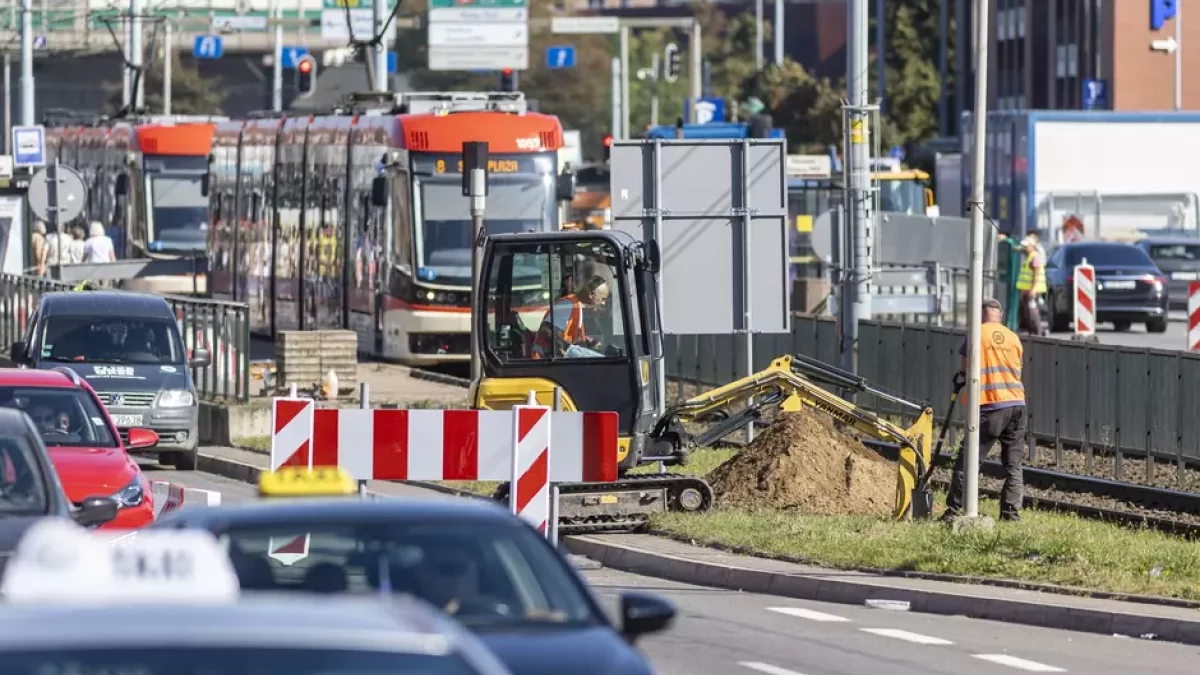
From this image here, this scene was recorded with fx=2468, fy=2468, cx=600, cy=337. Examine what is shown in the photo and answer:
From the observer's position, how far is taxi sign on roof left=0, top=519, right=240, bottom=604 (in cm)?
476

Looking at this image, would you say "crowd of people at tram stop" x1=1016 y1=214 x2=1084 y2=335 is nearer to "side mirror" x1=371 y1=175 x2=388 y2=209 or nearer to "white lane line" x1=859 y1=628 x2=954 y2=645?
"side mirror" x1=371 y1=175 x2=388 y2=209

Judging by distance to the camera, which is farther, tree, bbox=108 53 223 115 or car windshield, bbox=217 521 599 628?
tree, bbox=108 53 223 115

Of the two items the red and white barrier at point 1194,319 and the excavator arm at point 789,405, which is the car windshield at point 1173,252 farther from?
the excavator arm at point 789,405

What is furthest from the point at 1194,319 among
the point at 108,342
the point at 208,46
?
the point at 208,46

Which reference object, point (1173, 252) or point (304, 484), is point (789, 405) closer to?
point (304, 484)

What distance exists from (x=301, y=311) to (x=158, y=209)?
979 cm

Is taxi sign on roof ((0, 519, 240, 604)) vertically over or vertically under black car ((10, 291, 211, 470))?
over

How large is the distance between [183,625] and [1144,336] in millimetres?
40762

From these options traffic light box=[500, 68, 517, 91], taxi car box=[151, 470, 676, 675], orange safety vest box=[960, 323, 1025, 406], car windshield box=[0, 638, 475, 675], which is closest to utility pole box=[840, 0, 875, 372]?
orange safety vest box=[960, 323, 1025, 406]

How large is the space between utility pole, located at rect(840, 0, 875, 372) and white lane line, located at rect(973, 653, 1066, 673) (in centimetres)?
1135

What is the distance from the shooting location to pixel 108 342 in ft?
79.5

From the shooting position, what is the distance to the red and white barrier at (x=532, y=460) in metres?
13.5

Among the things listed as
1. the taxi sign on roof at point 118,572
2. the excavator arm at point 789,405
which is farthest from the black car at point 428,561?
the excavator arm at point 789,405

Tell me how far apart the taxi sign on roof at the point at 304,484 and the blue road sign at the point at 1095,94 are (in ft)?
214
